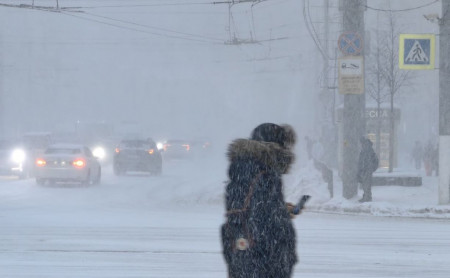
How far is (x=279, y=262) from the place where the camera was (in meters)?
5.66

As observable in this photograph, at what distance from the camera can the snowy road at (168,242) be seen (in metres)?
11.1

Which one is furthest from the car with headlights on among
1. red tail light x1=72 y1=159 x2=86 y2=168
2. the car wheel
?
red tail light x1=72 y1=159 x2=86 y2=168

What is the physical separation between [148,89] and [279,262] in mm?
118676

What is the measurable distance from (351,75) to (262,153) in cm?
1618

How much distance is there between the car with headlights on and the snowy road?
10.2 meters

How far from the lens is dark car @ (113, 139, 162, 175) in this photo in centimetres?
3712

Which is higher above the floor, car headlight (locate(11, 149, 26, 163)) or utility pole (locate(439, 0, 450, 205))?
utility pole (locate(439, 0, 450, 205))

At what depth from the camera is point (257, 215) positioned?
18.3ft

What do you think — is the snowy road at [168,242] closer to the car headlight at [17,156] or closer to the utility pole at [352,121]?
the utility pole at [352,121]

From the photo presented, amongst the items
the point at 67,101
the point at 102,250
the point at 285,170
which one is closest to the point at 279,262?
the point at 285,170

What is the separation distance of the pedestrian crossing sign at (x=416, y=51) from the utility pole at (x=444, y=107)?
55cm

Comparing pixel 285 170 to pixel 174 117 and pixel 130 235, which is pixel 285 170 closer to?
pixel 130 235

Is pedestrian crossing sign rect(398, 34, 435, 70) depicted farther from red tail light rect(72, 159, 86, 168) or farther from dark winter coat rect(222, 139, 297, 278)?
dark winter coat rect(222, 139, 297, 278)

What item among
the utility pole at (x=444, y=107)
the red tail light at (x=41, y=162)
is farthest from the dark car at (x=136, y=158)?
the utility pole at (x=444, y=107)
